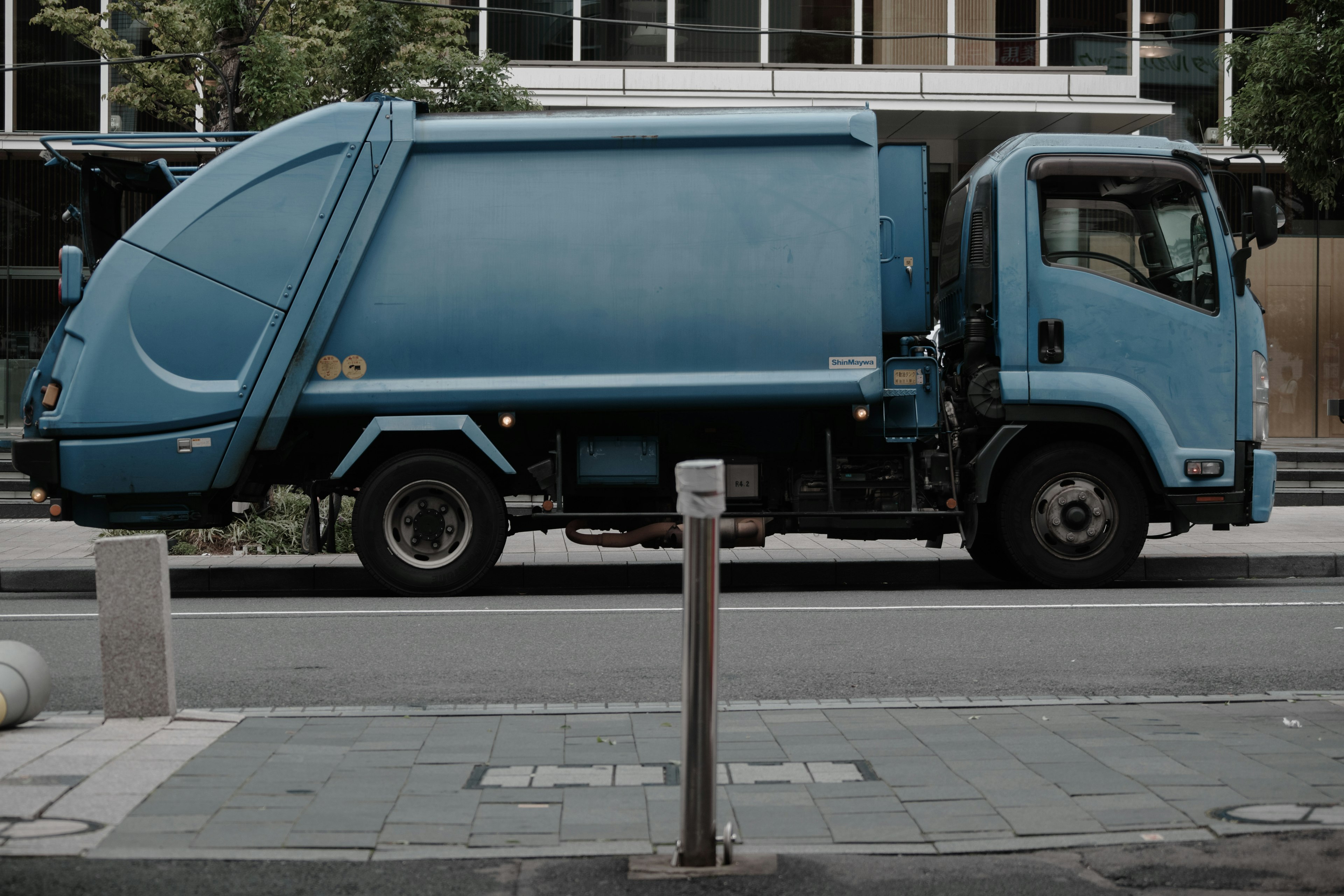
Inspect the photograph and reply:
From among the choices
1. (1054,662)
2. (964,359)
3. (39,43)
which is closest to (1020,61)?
(964,359)

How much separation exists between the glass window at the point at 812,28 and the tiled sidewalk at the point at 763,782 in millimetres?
18745

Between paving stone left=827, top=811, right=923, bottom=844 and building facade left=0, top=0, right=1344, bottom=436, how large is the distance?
1776cm

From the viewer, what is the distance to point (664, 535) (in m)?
9.88

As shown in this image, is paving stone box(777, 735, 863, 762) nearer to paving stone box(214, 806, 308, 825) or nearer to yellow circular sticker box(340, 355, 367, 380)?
paving stone box(214, 806, 308, 825)

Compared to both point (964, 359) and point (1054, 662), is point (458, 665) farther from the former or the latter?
point (964, 359)

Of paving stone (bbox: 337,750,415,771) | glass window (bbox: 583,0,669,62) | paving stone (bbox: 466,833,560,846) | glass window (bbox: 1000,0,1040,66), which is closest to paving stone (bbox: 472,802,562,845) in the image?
paving stone (bbox: 466,833,560,846)

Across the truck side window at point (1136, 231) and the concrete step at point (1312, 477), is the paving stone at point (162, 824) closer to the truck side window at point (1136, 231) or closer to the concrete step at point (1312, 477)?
the truck side window at point (1136, 231)

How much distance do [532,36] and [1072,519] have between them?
627 inches

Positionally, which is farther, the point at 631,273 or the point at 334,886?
the point at 631,273

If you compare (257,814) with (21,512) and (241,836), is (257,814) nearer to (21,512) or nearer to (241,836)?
(241,836)

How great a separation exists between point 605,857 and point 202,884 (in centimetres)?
103

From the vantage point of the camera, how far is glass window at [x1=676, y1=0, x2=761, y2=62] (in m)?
23.1

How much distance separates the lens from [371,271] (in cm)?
959

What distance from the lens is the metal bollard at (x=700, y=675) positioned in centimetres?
370
